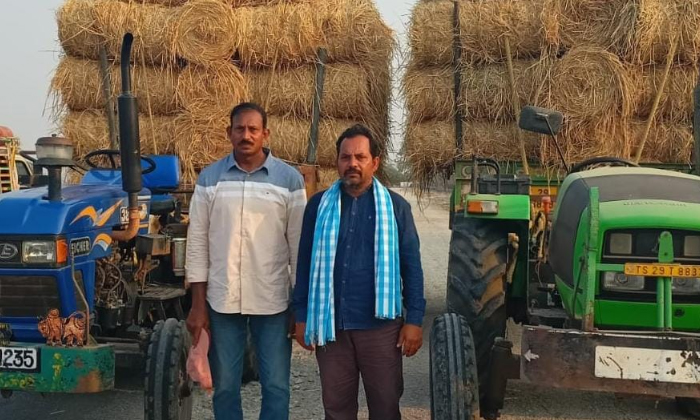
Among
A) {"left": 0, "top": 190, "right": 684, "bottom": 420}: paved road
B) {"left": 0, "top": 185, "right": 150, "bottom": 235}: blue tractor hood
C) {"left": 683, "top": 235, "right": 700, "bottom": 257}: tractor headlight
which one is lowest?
{"left": 0, "top": 190, "right": 684, "bottom": 420}: paved road

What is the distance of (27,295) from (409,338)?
2.11 meters

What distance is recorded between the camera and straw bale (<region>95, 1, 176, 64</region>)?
289 inches

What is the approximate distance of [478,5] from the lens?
7.25 metres

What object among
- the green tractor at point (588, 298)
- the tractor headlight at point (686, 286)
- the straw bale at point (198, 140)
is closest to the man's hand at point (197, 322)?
the green tractor at point (588, 298)

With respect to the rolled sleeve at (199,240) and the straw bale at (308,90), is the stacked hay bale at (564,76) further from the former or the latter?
the rolled sleeve at (199,240)

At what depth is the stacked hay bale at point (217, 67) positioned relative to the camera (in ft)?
24.0

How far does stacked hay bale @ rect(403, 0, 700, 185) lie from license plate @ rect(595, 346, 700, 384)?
415 centimetres

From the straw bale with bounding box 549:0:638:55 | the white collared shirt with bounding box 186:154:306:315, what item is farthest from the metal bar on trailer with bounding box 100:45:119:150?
the straw bale with bounding box 549:0:638:55

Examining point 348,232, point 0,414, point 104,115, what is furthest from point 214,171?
point 104,115

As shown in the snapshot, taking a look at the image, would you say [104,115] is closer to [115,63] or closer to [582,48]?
[115,63]

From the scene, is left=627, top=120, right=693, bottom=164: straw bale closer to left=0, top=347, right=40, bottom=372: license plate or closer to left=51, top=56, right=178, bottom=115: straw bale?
left=51, top=56, right=178, bottom=115: straw bale

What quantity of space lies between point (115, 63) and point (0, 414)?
406 cm

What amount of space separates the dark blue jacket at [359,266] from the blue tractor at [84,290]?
0.86 m

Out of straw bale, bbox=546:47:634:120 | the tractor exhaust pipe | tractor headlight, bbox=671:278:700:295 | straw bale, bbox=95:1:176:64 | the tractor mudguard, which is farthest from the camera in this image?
straw bale, bbox=95:1:176:64
